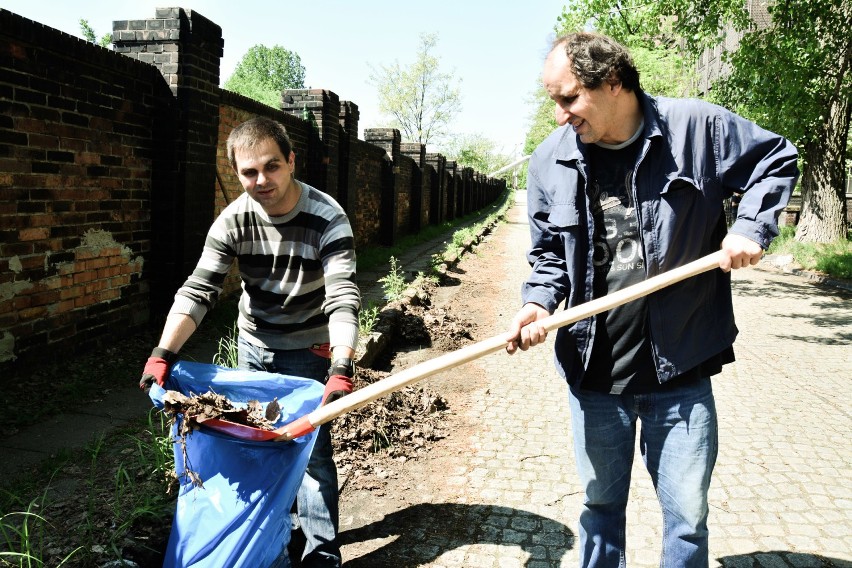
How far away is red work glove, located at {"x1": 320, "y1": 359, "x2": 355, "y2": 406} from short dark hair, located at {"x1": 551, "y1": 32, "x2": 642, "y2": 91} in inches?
51.0

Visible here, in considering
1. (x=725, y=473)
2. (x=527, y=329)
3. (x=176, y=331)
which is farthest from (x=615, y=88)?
(x=725, y=473)

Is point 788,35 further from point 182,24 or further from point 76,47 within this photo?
point 76,47

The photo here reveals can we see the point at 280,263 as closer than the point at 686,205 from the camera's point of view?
No

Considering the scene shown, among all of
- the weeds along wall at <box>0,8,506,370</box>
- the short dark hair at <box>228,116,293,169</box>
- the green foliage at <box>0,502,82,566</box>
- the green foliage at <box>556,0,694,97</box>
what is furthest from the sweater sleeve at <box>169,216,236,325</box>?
the green foliage at <box>556,0,694,97</box>

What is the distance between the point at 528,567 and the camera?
302 centimetres

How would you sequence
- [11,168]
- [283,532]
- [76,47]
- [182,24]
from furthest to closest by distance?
[182,24] → [76,47] → [11,168] → [283,532]

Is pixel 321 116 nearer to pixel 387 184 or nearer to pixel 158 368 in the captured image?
pixel 387 184

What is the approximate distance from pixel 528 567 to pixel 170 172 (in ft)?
16.1

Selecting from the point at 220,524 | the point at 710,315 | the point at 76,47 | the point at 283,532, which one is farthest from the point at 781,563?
the point at 76,47

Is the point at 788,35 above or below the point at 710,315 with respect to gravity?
above

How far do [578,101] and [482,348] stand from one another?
90 cm

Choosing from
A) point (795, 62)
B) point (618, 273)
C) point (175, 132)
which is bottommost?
point (618, 273)

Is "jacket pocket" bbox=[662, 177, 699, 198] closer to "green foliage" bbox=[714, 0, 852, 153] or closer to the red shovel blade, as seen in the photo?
the red shovel blade

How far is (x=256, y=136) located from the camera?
8.70 ft
